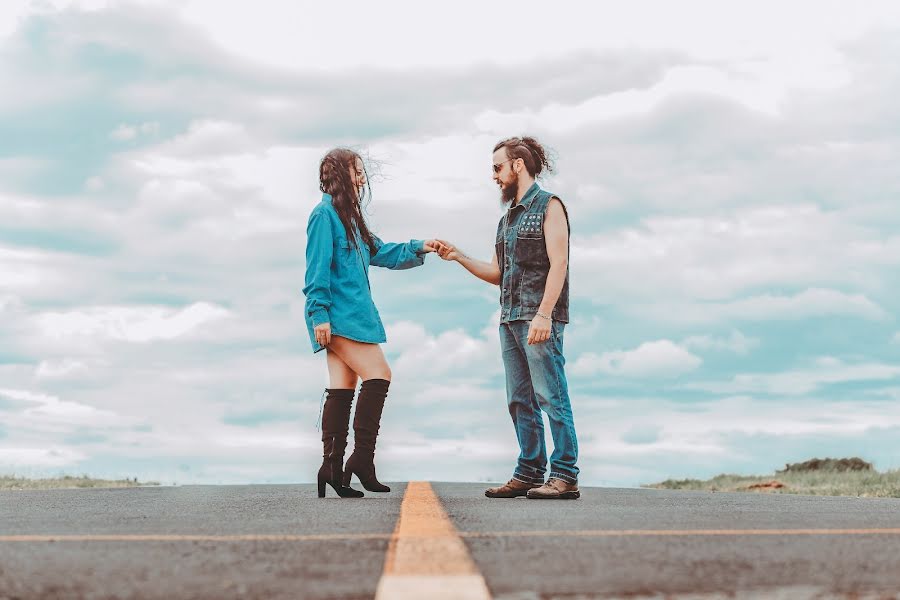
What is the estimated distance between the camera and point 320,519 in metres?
3.80

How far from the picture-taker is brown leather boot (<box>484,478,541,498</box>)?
5.63 meters

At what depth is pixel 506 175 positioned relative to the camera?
5.95m

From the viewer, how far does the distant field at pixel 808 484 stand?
7.95 m

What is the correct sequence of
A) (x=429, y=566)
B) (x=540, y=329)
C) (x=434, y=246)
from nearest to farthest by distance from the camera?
1. (x=429, y=566)
2. (x=540, y=329)
3. (x=434, y=246)

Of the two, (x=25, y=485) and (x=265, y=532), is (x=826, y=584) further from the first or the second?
(x=25, y=485)

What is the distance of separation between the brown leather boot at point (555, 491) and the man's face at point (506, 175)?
1701mm

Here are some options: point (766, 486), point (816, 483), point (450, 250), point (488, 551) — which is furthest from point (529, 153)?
point (816, 483)

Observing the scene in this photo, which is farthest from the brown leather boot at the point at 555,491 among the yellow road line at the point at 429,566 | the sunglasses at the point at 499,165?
the yellow road line at the point at 429,566

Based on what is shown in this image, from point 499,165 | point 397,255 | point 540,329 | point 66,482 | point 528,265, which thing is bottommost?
point 66,482

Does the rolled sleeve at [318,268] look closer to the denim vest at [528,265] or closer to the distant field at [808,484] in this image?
the denim vest at [528,265]

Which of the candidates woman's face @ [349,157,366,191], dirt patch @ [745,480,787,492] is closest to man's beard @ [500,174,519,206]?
woman's face @ [349,157,366,191]

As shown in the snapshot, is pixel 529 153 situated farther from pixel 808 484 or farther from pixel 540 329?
pixel 808 484

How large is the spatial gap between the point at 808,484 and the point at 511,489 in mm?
4780

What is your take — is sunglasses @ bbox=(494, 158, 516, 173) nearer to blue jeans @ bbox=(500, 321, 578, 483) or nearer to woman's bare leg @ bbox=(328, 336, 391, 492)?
blue jeans @ bbox=(500, 321, 578, 483)
